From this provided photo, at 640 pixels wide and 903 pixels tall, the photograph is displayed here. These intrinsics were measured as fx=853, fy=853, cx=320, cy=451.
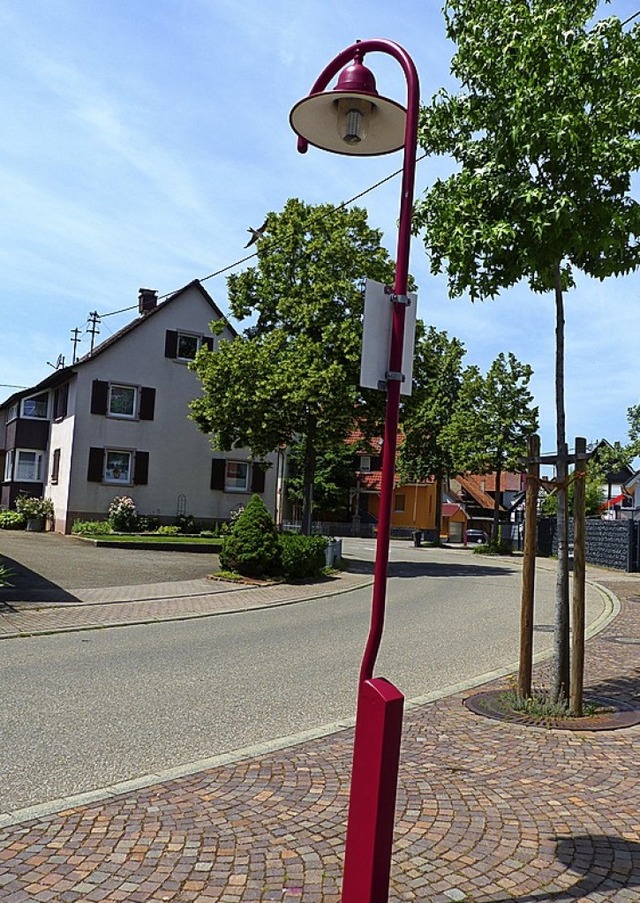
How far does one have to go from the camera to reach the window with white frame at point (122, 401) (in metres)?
33.6

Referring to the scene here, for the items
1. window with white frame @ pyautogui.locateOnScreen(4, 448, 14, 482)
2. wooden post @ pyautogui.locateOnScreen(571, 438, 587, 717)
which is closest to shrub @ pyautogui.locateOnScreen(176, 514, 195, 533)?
window with white frame @ pyautogui.locateOnScreen(4, 448, 14, 482)

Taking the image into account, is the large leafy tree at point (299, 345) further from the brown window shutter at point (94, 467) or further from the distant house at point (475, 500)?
the distant house at point (475, 500)

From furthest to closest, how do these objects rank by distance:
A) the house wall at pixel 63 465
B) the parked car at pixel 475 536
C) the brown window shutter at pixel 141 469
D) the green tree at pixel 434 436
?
the parked car at pixel 475 536
the green tree at pixel 434 436
the brown window shutter at pixel 141 469
the house wall at pixel 63 465

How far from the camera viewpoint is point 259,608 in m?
15.7

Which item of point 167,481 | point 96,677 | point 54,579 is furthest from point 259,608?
point 167,481

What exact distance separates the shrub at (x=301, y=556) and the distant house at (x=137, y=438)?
11.2 m

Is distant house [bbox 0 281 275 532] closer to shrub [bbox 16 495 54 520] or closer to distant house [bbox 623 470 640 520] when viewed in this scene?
shrub [bbox 16 495 54 520]

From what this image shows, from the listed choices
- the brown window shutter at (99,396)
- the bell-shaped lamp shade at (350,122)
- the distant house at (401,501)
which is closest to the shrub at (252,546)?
the brown window shutter at (99,396)

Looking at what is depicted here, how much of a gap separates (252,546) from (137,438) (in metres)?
15.0

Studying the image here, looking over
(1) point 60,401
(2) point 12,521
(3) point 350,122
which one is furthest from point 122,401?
(3) point 350,122

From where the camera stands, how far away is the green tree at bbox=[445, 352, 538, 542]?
38750mm

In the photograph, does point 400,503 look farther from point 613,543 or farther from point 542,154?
point 542,154

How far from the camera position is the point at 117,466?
110ft

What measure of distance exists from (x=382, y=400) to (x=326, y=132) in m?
20.7
